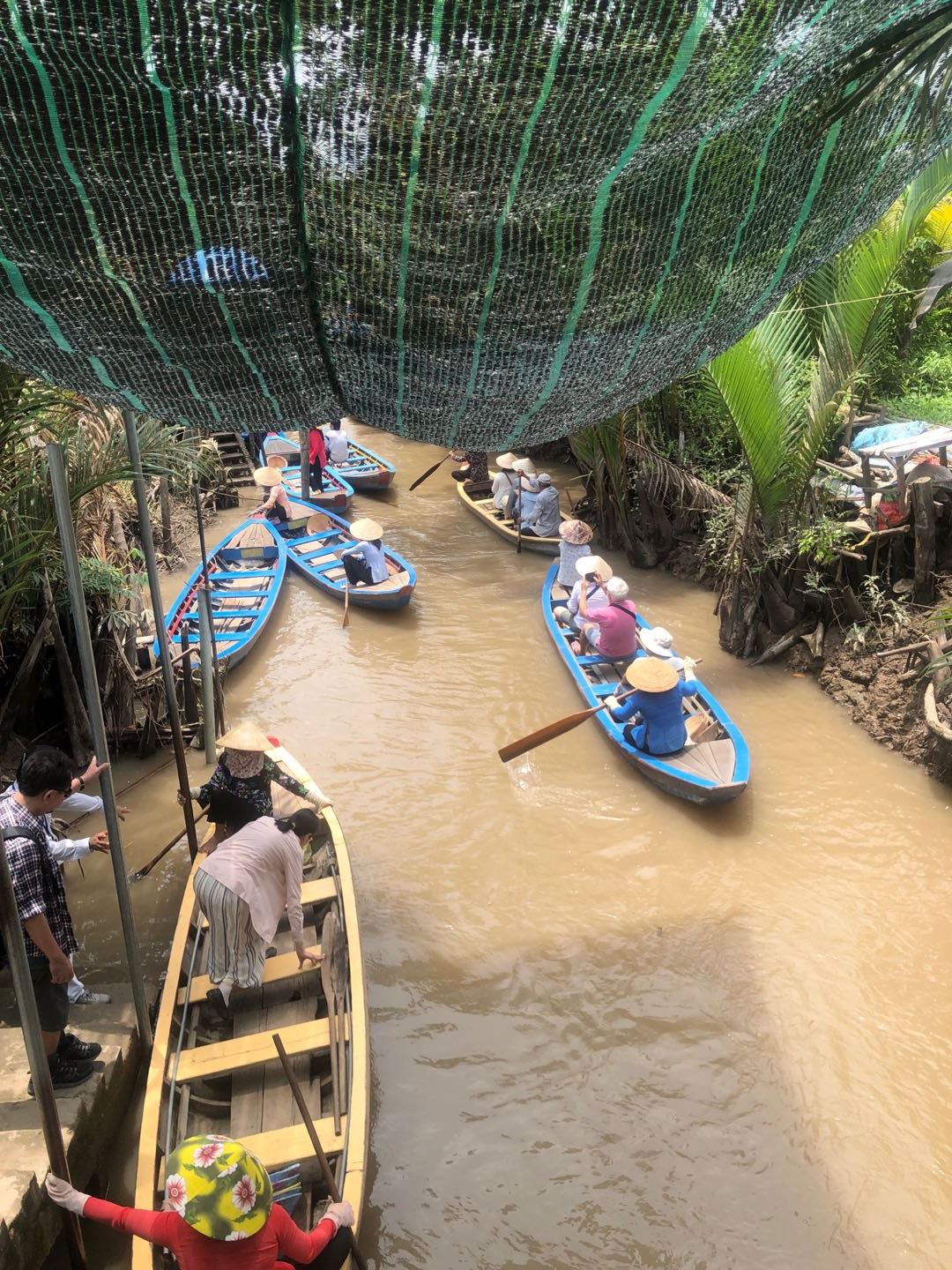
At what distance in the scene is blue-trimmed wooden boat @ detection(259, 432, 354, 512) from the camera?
12000 mm

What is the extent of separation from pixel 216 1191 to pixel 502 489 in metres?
9.55

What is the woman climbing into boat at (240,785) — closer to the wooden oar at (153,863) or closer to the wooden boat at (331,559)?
the wooden oar at (153,863)

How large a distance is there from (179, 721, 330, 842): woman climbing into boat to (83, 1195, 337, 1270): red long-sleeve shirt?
187cm

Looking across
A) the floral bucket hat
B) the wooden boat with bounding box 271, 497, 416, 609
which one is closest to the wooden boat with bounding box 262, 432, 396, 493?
the wooden boat with bounding box 271, 497, 416, 609

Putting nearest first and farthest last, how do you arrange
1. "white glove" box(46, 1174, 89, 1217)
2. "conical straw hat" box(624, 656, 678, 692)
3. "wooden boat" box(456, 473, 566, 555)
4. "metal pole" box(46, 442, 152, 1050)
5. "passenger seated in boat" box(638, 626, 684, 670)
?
"white glove" box(46, 1174, 89, 1217) → "metal pole" box(46, 442, 152, 1050) → "conical straw hat" box(624, 656, 678, 692) → "passenger seated in boat" box(638, 626, 684, 670) → "wooden boat" box(456, 473, 566, 555)

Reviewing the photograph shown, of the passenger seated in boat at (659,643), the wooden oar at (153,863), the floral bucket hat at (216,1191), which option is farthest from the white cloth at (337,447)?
the floral bucket hat at (216,1191)

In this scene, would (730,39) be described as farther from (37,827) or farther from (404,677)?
(404,677)

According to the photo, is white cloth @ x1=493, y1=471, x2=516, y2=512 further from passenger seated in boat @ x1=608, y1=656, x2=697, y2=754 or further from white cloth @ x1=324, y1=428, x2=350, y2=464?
passenger seated in boat @ x1=608, y1=656, x2=697, y2=754

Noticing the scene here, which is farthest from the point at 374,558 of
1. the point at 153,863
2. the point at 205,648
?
the point at 153,863

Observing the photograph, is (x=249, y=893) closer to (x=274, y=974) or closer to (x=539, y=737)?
(x=274, y=974)

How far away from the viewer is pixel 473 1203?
13.8 ft

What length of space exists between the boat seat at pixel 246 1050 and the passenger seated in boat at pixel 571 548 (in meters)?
5.56

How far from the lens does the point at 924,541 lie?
7445 mm

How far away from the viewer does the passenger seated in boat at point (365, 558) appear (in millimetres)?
9531
